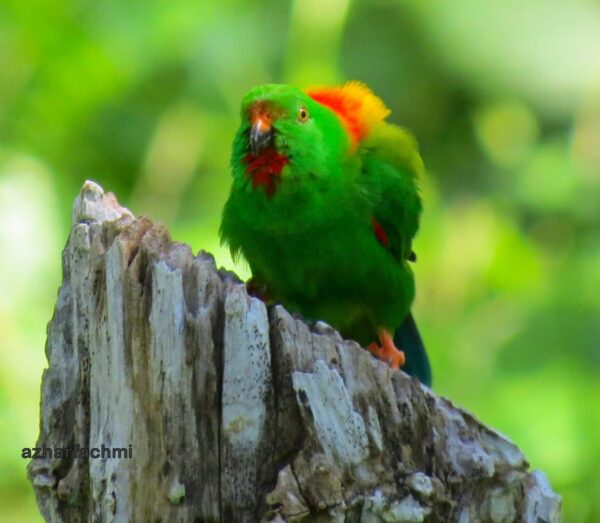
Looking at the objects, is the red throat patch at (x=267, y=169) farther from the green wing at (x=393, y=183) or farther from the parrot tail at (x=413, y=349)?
the parrot tail at (x=413, y=349)

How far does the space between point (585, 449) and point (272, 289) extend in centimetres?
141

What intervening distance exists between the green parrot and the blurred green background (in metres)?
0.54

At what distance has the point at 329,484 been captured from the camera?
262cm

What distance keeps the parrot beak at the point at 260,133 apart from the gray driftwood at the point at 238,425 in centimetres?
116

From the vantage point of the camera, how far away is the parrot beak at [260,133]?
396 cm

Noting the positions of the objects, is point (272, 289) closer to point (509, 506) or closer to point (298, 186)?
point (298, 186)

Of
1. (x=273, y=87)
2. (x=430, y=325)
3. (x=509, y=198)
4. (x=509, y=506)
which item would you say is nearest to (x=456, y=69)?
(x=509, y=198)

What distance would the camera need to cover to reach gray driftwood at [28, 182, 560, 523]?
264 cm

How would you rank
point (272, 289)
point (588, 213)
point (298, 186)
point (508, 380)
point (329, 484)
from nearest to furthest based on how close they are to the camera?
point (329, 484) → point (298, 186) → point (272, 289) → point (508, 380) → point (588, 213)

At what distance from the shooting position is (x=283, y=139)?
3979mm

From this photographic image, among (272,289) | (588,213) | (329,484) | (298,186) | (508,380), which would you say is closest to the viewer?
(329,484)

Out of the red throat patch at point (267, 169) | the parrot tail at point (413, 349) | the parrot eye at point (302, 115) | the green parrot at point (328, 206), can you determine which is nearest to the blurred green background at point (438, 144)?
the parrot tail at point (413, 349)

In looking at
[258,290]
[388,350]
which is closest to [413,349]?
[388,350]

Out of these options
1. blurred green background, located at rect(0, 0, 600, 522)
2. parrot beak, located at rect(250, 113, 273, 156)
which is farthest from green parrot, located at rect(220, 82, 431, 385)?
blurred green background, located at rect(0, 0, 600, 522)
